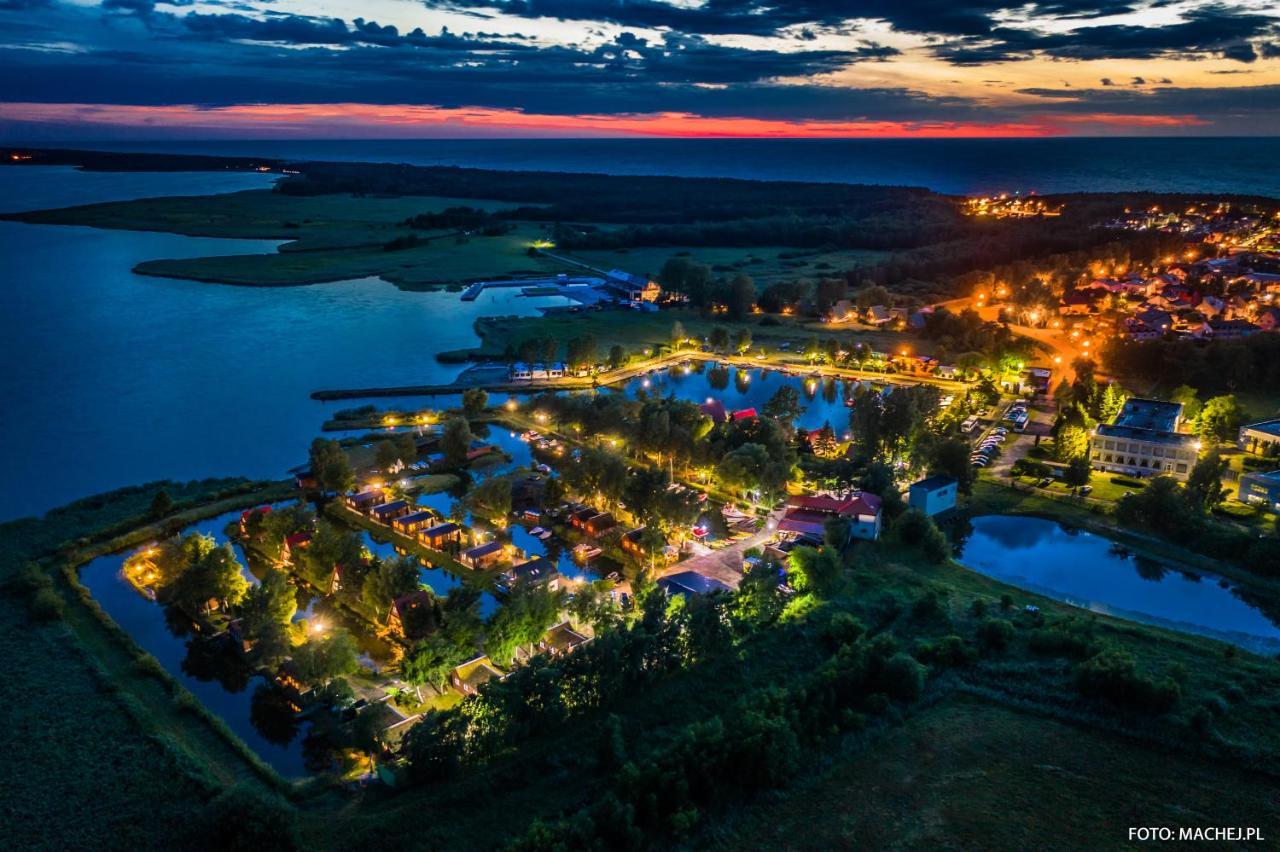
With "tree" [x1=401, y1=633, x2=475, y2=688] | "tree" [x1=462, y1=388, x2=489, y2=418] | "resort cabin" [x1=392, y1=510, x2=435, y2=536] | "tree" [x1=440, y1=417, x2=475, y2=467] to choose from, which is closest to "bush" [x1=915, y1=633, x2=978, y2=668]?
"tree" [x1=401, y1=633, x2=475, y2=688]

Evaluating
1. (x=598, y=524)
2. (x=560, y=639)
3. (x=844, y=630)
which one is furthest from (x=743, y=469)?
(x=560, y=639)

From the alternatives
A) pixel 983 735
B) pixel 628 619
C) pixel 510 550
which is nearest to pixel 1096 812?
pixel 983 735

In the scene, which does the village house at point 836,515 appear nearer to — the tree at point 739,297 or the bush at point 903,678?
the bush at point 903,678

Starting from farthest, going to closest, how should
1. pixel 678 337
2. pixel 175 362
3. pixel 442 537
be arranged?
pixel 678 337
pixel 175 362
pixel 442 537

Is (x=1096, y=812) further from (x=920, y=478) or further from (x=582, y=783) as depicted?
(x=920, y=478)

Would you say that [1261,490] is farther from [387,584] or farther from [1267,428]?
[387,584]

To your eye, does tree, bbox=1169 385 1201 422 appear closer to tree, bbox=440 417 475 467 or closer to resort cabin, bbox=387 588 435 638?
tree, bbox=440 417 475 467
